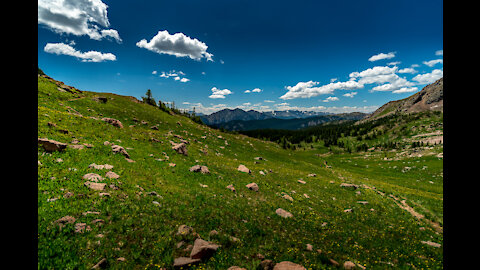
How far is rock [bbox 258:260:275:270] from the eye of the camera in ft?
26.9

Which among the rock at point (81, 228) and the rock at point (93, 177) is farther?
the rock at point (93, 177)

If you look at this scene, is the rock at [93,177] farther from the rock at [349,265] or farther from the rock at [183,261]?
the rock at [349,265]

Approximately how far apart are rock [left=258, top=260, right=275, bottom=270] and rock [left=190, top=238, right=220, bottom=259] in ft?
7.22

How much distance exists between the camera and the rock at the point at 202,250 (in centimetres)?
811

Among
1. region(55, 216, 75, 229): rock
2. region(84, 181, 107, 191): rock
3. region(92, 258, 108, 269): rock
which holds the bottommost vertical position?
region(92, 258, 108, 269): rock

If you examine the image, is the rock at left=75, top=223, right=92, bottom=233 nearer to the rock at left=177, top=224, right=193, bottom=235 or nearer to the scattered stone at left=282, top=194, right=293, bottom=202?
the rock at left=177, top=224, right=193, bottom=235

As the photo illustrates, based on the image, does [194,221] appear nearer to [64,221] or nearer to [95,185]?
[64,221]

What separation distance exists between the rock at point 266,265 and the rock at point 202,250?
220 cm

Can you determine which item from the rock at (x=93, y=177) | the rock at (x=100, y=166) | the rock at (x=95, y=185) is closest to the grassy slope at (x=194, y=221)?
the rock at (x=95, y=185)

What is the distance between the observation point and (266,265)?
27.2 ft

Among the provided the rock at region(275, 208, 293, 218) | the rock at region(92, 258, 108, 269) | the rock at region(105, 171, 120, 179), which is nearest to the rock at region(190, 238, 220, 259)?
the rock at region(92, 258, 108, 269)
